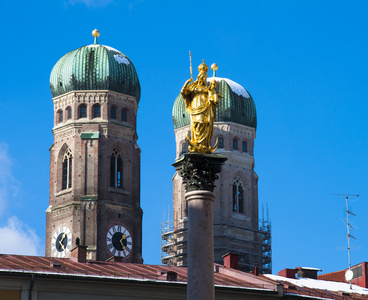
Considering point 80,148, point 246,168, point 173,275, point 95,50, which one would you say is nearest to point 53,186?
point 80,148

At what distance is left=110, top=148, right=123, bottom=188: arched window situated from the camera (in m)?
102

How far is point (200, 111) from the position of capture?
3728 cm

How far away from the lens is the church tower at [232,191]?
4304 inches

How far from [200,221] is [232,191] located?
76013 mm

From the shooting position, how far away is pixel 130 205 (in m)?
102

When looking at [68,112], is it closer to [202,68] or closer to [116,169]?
[116,169]

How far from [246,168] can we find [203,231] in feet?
256

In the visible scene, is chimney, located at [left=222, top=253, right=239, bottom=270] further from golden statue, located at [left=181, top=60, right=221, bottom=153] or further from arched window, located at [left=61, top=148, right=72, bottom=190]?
arched window, located at [left=61, top=148, right=72, bottom=190]

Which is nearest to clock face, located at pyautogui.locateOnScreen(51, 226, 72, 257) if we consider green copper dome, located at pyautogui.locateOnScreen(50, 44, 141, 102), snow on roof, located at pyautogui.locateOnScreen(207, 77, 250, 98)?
green copper dome, located at pyautogui.locateOnScreen(50, 44, 141, 102)

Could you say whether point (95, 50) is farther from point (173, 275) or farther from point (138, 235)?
point (173, 275)

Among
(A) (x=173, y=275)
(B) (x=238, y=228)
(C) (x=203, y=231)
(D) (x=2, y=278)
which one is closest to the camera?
(C) (x=203, y=231)

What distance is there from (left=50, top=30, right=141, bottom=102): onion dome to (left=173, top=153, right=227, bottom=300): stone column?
219ft

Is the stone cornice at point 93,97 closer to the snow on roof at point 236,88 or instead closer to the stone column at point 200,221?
the snow on roof at point 236,88

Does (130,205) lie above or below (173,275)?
above
